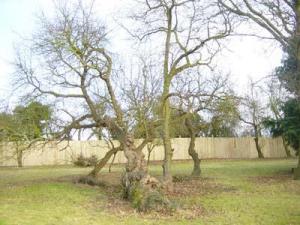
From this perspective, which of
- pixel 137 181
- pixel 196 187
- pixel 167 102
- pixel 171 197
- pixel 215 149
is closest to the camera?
pixel 137 181

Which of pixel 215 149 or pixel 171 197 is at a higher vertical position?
pixel 215 149

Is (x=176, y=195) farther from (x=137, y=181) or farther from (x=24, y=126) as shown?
(x=24, y=126)

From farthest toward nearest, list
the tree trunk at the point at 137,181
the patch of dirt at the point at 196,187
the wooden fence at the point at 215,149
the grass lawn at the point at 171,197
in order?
the wooden fence at the point at 215,149
the patch of dirt at the point at 196,187
the tree trunk at the point at 137,181
the grass lawn at the point at 171,197

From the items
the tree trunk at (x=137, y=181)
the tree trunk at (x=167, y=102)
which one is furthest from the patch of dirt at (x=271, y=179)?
the tree trunk at (x=137, y=181)

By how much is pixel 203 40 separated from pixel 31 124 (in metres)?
6.91

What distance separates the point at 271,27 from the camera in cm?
1888

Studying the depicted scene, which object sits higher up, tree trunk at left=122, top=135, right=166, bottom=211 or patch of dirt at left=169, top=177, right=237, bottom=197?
tree trunk at left=122, top=135, right=166, bottom=211

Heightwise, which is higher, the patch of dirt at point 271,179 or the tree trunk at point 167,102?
the tree trunk at point 167,102

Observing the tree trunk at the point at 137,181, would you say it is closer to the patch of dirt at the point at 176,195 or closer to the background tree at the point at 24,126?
the patch of dirt at the point at 176,195

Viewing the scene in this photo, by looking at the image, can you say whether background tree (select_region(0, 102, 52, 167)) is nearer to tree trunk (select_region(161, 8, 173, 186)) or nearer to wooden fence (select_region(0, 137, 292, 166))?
tree trunk (select_region(161, 8, 173, 186))

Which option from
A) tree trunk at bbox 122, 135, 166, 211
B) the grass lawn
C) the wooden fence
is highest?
the wooden fence

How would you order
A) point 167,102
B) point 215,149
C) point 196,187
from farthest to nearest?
point 215,149, point 196,187, point 167,102

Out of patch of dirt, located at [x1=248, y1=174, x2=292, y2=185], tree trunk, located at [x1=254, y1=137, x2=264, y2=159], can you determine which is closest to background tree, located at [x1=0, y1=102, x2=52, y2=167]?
patch of dirt, located at [x1=248, y1=174, x2=292, y2=185]

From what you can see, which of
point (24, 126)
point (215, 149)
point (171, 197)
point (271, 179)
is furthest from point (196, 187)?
point (215, 149)
